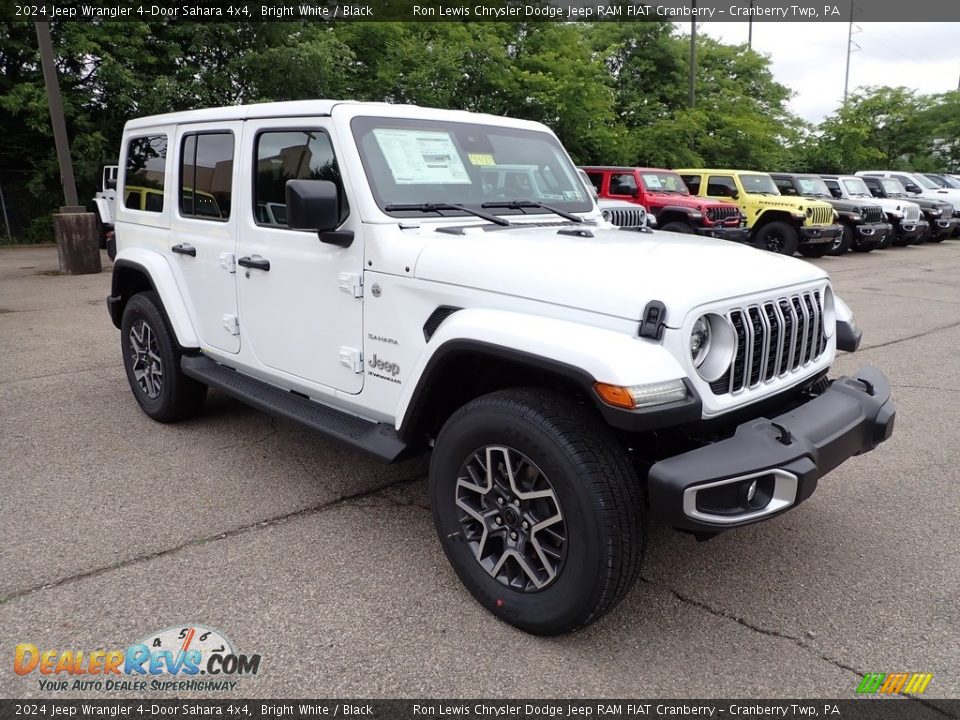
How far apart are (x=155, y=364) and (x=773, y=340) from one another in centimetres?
388

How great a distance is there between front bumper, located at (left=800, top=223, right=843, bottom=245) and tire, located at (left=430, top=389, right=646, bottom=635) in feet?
45.7

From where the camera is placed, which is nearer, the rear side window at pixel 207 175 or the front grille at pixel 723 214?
the rear side window at pixel 207 175

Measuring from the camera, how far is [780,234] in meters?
15.3

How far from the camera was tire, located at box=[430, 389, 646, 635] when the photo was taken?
2443mm

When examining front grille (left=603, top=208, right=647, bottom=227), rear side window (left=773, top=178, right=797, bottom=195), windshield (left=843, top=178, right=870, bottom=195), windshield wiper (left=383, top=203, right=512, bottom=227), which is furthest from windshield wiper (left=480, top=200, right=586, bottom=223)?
windshield (left=843, top=178, right=870, bottom=195)

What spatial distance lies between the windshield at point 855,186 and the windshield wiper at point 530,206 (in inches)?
706

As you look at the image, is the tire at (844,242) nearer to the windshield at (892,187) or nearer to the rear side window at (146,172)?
the windshield at (892,187)

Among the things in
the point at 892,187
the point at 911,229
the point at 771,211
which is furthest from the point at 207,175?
the point at 892,187

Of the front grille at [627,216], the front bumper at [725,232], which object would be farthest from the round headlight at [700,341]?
the front bumper at [725,232]

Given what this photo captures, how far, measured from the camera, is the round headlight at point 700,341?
260 centimetres

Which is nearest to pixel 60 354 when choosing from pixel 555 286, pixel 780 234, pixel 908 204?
pixel 555 286

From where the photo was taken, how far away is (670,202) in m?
14.7

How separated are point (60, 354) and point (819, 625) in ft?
21.7

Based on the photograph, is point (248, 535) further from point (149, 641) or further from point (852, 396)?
point (852, 396)
